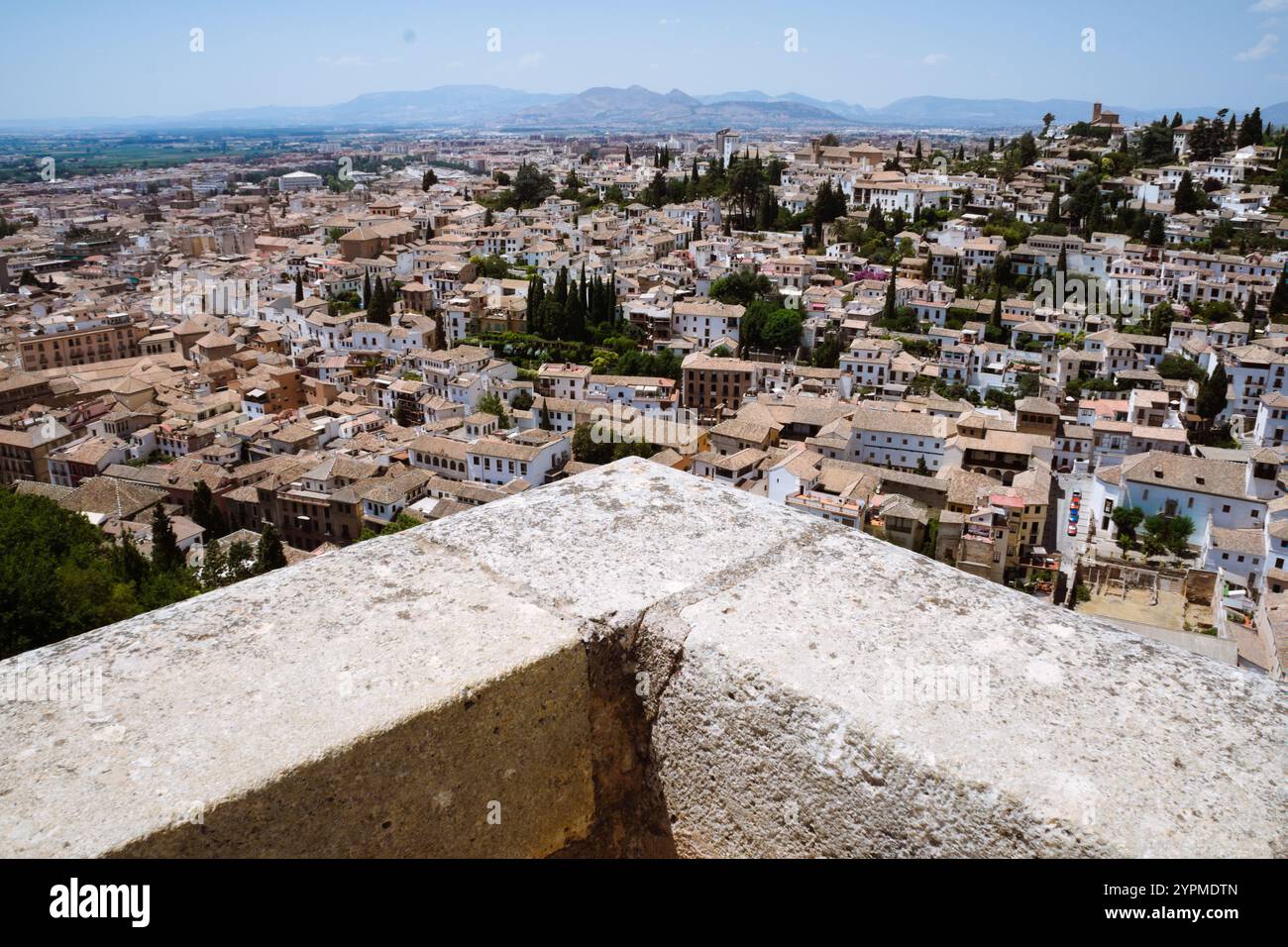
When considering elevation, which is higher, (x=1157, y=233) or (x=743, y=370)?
(x=1157, y=233)

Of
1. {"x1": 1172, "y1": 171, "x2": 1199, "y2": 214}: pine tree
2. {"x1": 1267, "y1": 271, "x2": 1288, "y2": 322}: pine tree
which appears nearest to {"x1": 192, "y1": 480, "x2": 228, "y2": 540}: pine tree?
{"x1": 1267, "y1": 271, "x2": 1288, "y2": 322}: pine tree

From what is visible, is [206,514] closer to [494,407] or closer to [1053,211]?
[494,407]

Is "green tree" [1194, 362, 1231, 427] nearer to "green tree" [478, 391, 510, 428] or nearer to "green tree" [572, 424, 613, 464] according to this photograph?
"green tree" [572, 424, 613, 464]

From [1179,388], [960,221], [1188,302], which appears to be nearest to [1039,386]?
[1179,388]

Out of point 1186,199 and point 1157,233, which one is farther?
point 1186,199

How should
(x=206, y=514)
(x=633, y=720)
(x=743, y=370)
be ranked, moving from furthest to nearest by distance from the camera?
(x=743, y=370) → (x=206, y=514) → (x=633, y=720)

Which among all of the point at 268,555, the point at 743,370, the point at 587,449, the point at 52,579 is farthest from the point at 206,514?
the point at 743,370
